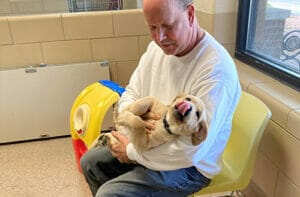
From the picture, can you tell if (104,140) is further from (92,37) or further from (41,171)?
(92,37)

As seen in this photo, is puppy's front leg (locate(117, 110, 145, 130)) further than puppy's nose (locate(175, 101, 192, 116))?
Yes

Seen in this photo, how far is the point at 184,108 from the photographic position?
867 mm

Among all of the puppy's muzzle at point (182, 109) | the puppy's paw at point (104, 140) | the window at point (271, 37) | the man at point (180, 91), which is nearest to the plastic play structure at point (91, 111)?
the puppy's paw at point (104, 140)

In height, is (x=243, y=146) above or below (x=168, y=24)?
below

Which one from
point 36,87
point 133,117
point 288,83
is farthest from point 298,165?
point 36,87

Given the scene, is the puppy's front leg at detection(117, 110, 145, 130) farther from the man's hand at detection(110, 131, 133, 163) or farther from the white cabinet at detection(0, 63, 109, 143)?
the white cabinet at detection(0, 63, 109, 143)

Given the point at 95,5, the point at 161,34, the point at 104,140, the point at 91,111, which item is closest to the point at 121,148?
the point at 104,140

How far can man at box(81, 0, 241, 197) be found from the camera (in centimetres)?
96

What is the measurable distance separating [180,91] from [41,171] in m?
1.33

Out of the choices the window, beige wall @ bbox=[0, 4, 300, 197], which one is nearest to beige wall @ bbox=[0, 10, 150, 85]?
beige wall @ bbox=[0, 4, 300, 197]

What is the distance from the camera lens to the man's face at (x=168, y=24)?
0.95 metres

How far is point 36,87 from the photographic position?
2207 millimetres

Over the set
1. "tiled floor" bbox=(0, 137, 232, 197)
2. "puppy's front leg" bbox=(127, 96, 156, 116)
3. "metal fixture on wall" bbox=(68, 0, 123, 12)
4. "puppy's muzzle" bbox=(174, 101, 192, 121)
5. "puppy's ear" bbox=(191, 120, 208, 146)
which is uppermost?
"metal fixture on wall" bbox=(68, 0, 123, 12)

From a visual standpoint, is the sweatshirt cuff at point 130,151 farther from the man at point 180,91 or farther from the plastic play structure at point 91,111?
the plastic play structure at point 91,111
